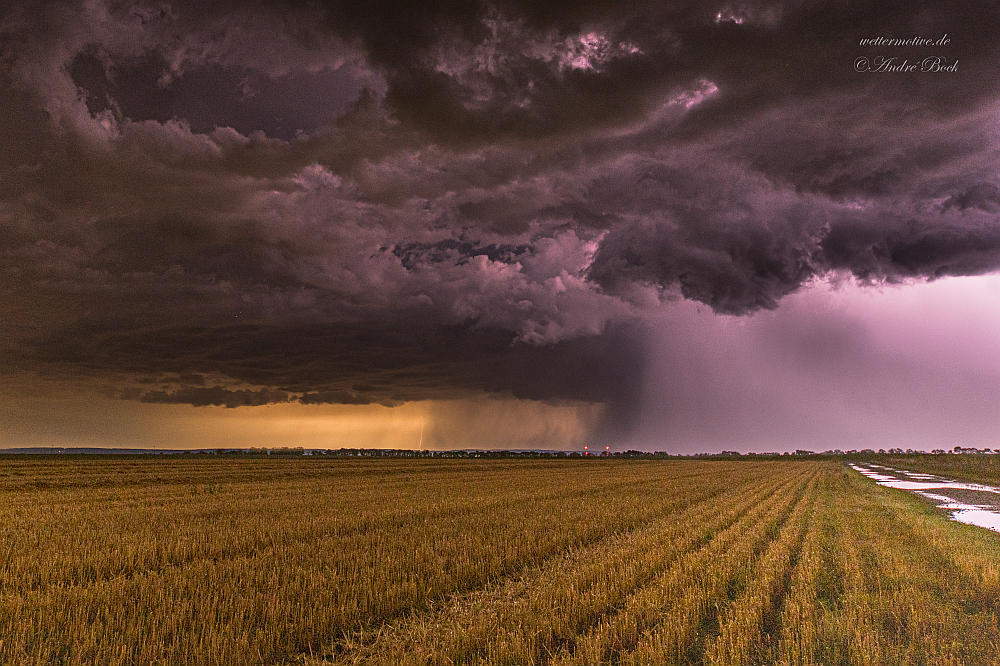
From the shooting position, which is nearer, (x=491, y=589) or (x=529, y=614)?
(x=529, y=614)

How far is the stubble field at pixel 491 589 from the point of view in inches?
304

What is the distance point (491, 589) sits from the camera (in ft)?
36.2

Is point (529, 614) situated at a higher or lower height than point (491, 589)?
higher

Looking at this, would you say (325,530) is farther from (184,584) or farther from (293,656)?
(293,656)

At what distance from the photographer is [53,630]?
8273 millimetres

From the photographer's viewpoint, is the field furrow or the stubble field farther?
the stubble field

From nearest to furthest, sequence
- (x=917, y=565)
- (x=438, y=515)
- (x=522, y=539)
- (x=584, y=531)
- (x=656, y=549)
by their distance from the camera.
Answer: (x=917, y=565) → (x=656, y=549) → (x=522, y=539) → (x=584, y=531) → (x=438, y=515)

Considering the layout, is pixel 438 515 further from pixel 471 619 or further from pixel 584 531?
pixel 471 619

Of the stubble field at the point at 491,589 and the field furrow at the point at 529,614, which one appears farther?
the stubble field at the point at 491,589

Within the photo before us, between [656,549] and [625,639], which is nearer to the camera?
[625,639]

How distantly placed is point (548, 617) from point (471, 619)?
45.0 inches

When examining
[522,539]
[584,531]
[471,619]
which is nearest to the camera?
[471,619]

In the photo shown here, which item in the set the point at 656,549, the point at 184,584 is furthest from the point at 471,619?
the point at 656,549

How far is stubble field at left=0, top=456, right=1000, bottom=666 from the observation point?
25.3 ft
